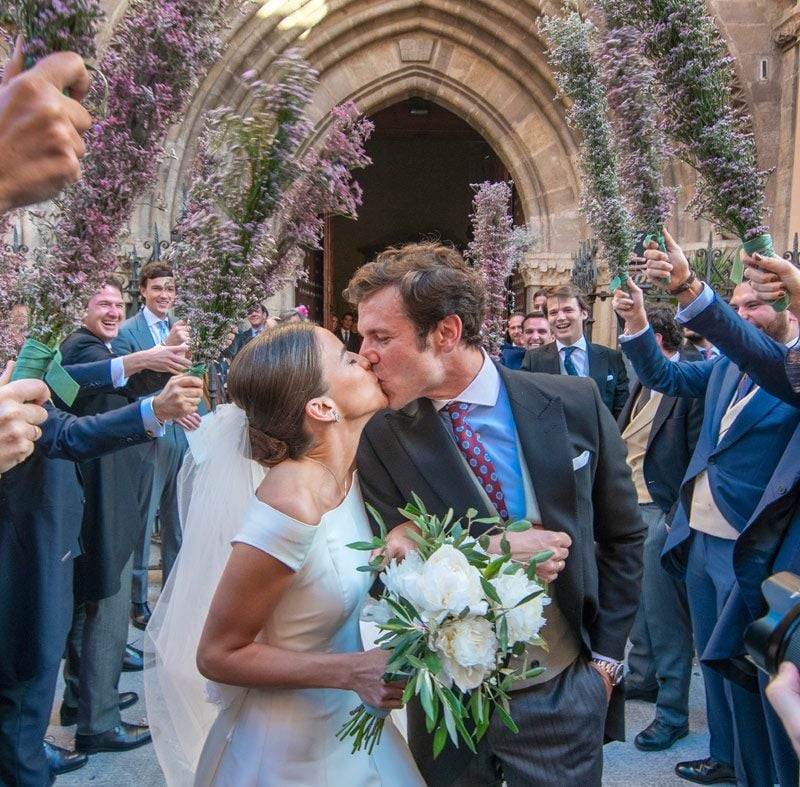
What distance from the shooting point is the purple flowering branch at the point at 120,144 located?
197 centimetres

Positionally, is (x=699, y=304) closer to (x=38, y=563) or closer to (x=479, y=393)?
(x=479, y=393)

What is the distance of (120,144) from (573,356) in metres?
4.41

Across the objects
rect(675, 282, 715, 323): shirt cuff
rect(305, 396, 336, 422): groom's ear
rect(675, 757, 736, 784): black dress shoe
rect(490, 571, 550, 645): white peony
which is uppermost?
rect(675, 282, 715, 323): shirt cuff

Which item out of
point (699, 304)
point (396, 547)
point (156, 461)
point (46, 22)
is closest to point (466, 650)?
point (396, 547)

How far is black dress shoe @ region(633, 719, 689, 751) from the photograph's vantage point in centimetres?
395

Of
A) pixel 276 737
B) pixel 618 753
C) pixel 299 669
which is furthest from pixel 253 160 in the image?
pixel 618 753

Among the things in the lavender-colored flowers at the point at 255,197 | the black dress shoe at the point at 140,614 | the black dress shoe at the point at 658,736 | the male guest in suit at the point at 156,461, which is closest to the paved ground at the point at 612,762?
the black dress shoe at the point at 658,736

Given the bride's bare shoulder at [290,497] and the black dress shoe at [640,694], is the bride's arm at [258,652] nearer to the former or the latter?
the bride's bare shoulder at [290,497]

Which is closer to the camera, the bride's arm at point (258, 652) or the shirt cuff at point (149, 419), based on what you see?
the bride's arm at point (258, 652)

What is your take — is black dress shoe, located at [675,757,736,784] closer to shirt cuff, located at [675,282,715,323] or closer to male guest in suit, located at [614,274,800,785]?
male guest in suit, located at [614,274,800,785]

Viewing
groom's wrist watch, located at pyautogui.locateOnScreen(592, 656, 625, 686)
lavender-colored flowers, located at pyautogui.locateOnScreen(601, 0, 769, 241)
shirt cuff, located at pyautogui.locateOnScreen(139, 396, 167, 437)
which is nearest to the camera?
groom's wrist watch, located at pyautogui.locateOnScreen(592, 656, 625, 686)

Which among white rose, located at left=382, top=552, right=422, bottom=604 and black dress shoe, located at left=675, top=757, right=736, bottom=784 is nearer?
white rose, located at left=382, top=552, right=422, bottom=604

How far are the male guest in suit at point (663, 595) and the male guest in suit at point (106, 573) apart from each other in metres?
2.54

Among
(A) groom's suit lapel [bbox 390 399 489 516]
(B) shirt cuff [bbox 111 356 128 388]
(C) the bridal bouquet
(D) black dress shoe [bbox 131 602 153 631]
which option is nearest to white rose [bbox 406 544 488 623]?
(C) the bridal bouquet
